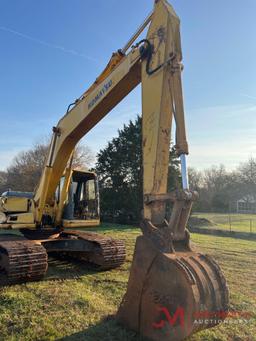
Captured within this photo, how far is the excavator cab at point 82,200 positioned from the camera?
8.20m

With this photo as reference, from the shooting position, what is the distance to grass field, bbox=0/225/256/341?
164 inches

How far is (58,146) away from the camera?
25.1 feet

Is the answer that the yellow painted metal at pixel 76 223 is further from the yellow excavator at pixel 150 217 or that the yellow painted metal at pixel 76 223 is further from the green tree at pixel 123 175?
the green tree at pixel 123 175

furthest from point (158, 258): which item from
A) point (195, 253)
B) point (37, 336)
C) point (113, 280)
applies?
point (113, 280)

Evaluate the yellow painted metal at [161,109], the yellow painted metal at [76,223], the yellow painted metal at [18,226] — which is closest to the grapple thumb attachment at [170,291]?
the yellow painted metal at [161,109]

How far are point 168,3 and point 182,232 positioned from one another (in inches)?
133

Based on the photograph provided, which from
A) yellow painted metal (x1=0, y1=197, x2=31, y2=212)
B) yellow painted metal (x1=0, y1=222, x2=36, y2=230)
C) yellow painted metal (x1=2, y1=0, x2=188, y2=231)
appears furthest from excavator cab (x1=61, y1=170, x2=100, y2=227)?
yellow painted metal (x1=2, y1=0, x2=188, y2=231)

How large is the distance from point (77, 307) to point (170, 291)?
1908 millimetres

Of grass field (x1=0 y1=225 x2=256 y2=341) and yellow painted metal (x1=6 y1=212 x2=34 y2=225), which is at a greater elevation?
yellow painted metal (x1=6 y1=212 x2=34 y2=225)

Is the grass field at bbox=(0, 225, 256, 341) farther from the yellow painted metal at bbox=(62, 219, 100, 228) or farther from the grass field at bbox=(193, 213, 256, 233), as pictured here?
the grass field at bbox=(193, 213, 256, 233)

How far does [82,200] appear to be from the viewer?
8758mm

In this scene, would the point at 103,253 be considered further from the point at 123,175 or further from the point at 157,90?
the point at 123,175

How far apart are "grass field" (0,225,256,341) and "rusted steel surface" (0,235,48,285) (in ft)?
0.60

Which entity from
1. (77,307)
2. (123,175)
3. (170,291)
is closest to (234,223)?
(123,175)
